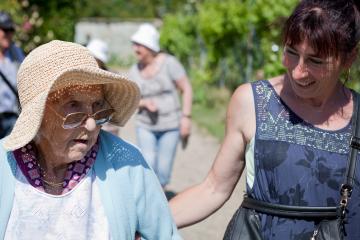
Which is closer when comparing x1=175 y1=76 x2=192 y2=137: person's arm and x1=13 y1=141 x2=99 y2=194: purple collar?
x1=13 y1=141 x2=99 y2=194: purple collar

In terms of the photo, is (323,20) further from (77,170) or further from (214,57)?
(214,57)

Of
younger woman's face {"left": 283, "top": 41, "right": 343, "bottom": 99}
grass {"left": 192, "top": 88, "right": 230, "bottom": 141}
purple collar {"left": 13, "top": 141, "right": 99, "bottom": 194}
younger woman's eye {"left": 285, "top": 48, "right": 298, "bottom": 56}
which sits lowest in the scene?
grass {"left": 192, "top": 88, "right": 230, "bottom": 141}

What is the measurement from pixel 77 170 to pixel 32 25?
504 inches

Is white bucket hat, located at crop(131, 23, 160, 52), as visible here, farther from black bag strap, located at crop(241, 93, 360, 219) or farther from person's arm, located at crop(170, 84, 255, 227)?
black bag strap, located at crop(241, 93, 360, 219)

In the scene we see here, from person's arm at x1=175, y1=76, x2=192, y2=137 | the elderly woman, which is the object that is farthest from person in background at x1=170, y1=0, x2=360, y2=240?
person's arm at x1=175, y1=76, x2=192, y2=137

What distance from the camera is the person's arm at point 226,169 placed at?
304 centimetres

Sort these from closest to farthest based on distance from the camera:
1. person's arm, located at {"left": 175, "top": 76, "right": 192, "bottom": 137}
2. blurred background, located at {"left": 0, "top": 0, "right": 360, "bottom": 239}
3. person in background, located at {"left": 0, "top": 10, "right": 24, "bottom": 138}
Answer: person in background, located at {"left": 0, "top": 10, "right": 24, "bottom": 138} → person's arm, located at {"left": 175, "top": 76, "right": 192, "bottom": 137} → blurred background, located at {"left": 0, "top": 0, "right": 360, "bottom": 239}

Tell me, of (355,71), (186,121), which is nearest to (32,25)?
(186,121)

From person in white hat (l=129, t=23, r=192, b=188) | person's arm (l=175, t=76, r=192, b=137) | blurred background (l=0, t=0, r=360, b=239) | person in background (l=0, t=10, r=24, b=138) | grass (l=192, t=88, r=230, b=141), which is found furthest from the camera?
grass (l=192, t=88, r=230, b=141)

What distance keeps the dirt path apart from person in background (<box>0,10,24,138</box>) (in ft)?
5.83

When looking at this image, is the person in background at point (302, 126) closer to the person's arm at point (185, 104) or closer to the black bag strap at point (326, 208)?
the black bag strap at point (326, 208)

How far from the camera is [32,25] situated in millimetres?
15070

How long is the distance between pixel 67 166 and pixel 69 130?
0.17 meters

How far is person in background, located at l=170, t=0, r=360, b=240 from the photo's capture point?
9.43ft
